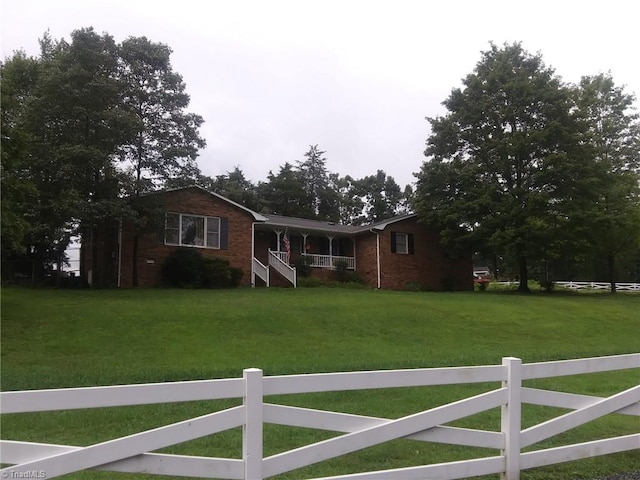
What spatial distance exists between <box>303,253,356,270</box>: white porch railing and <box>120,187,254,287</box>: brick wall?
3.92 metres

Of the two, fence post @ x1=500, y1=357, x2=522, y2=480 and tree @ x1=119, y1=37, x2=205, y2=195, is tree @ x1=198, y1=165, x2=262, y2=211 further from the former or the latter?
fence post @ x1=500, y1=357, x2=522, y2=480

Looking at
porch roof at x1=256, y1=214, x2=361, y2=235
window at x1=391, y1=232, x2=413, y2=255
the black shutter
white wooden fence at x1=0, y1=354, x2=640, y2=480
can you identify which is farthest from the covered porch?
white wooden fence at x1=0, y1=354, x2=640, y2=480

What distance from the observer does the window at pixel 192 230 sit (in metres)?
25.2

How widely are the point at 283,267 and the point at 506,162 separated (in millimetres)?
14134

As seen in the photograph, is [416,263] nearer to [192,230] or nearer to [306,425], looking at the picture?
[192,230]

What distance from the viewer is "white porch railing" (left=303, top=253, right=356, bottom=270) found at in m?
Result: 29.6

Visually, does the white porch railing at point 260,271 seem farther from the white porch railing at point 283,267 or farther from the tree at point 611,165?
the tree at point 611,165

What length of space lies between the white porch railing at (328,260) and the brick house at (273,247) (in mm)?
54

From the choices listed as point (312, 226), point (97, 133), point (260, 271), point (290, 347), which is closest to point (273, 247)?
point (312, 226)

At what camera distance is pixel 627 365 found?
564cm

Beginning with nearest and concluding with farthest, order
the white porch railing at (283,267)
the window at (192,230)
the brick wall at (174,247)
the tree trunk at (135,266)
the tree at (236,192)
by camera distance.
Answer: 1. the tree trunk at (135,266)
2. the brick wall at (174,247)
3. the window at (192,230)
4. the white porch railing at (283,267)
5. the tree at (236,192)

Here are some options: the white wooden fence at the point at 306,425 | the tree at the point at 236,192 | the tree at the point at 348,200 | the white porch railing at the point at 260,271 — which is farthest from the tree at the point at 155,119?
the tree at the point at 348,200

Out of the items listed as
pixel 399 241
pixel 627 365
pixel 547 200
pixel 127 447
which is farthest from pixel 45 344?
pixel 547 200

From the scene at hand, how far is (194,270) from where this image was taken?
77.8 ft
